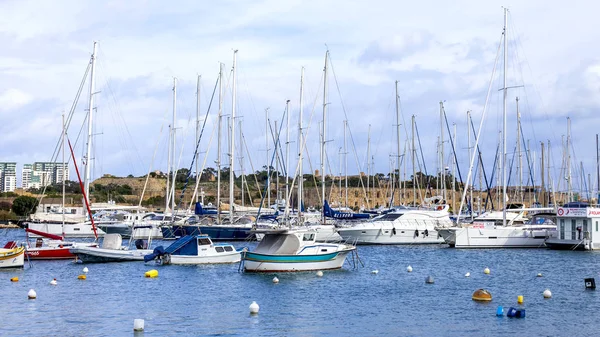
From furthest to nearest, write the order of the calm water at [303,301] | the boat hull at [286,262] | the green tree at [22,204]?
the green tree at [22,204]
the boat hull at [286,262]
the calm water at [303,301]

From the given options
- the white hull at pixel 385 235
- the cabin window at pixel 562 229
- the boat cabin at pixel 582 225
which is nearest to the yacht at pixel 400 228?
the white hull at pixel 385 235

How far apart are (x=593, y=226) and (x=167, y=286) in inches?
1383

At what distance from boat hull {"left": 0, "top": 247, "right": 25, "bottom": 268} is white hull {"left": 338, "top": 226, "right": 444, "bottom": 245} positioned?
28.5 metres

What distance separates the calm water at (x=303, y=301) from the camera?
30.0m

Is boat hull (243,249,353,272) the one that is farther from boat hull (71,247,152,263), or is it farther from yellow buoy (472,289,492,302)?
yellow buoy (472,289,492,302)

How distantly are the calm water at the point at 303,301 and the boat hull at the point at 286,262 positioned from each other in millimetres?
467

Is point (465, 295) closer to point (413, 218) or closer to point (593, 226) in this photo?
point (593, 226)

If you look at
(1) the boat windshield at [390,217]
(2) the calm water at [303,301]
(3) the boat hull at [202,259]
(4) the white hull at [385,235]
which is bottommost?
(2) the calm water at [303,301]

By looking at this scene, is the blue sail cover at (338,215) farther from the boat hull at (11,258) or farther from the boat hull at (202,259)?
the boat hull at (11,258)

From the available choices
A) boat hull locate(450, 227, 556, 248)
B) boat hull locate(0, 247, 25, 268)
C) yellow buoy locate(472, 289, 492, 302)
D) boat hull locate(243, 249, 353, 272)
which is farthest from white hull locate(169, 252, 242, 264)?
boat hull locate(450, 227, 556, 248)

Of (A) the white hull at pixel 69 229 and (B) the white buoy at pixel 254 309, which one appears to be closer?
(B) the white buoy at pixel 254 309

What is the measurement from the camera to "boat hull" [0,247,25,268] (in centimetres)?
4712

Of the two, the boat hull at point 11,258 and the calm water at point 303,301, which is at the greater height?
the boat hull at point 11,258

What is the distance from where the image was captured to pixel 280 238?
45.7 meters
